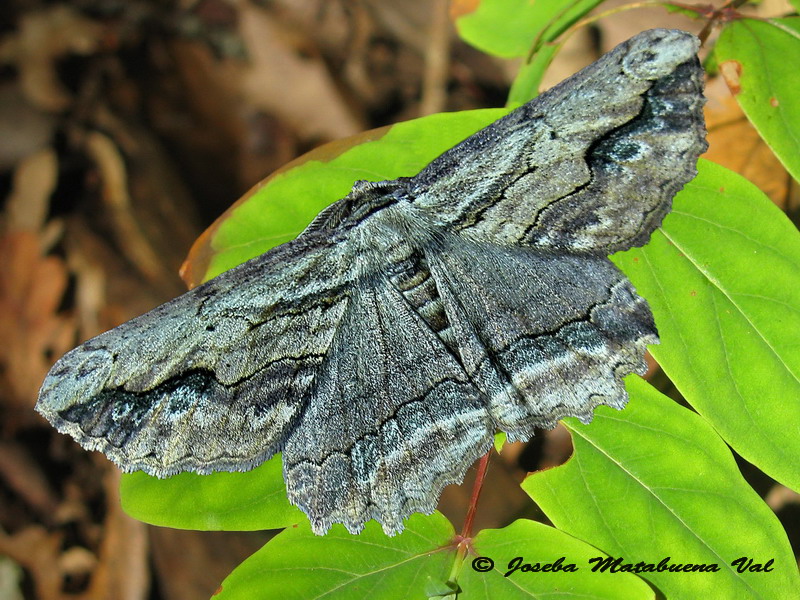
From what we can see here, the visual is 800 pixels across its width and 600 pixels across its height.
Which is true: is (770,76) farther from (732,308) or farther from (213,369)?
(213,369)

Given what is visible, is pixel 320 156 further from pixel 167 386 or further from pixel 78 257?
pixel 78 257

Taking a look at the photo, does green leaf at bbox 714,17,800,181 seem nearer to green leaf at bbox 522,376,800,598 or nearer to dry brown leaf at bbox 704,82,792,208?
dry brown leaf at bbox 704,82,792,208

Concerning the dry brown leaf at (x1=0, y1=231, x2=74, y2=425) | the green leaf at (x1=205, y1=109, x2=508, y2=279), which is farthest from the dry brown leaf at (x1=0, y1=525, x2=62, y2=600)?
the green leaf at (x1=205, y1=109, x2=508, y2=279)

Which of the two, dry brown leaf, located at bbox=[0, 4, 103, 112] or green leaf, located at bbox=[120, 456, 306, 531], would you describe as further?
dry brown leaf, located at bbox=[0, 4, 103, 112]

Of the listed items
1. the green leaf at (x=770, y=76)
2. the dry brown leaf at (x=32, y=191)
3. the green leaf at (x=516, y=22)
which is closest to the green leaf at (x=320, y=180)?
the green leaf at (x=516, y=22)

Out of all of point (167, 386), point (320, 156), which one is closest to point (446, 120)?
point (320, 156)

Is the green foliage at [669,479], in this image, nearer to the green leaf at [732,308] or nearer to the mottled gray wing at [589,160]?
the green leaf at [732,308]

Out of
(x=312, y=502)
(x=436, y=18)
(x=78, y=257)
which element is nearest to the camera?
(x=312, y=502)

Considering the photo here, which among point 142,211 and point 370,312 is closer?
point 370,312
